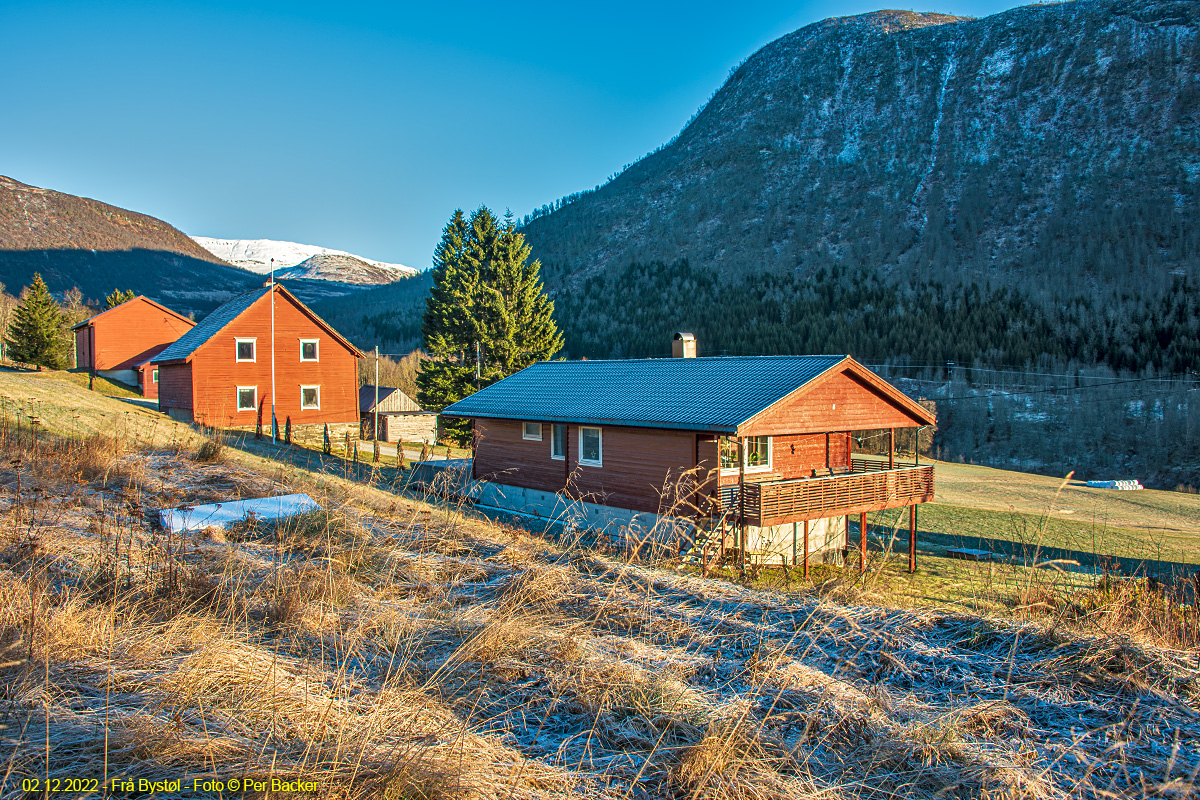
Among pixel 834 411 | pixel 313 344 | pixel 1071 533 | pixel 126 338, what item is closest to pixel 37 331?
pixel 126 338

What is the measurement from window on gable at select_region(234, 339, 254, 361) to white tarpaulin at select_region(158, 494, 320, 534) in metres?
28.2

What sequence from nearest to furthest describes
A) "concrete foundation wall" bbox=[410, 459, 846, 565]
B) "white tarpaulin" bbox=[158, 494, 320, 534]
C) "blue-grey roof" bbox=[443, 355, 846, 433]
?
1. "white tarpaulin" bbox=[158, 494, 320, 534]
2. "blue-grey roof" bbox=[443, 355, 846, 433]
3. "concrete foundation wall" bbox=[410, 459, 846, 565]

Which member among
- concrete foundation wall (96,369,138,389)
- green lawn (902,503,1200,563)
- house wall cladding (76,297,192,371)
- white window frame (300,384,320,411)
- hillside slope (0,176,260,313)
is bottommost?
green lawn (902,503,1200,563)

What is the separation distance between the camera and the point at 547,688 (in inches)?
135

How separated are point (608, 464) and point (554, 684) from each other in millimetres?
16534

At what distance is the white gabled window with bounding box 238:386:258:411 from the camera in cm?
3303

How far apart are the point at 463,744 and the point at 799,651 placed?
220cm

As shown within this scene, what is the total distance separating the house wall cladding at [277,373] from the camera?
32.0m

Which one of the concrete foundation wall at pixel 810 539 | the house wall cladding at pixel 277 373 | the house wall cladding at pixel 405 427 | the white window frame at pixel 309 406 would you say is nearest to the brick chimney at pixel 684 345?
the concrete foundation wall at pixel 810 539

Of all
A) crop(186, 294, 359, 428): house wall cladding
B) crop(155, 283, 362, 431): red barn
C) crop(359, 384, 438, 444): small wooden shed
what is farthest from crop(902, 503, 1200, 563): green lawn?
crop(186, 294, 359, 428): house wall cladding

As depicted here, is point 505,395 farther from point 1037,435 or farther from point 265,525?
point 1037,435

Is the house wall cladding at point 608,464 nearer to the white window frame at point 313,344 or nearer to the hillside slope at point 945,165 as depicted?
the white window frame at point 313,344

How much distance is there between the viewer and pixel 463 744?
2.77m

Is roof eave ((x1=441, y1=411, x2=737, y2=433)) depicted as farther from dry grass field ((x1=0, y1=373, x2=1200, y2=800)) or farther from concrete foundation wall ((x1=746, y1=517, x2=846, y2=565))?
dry grass field ((x1=0, y1=373, x2=1200, y2=800))
